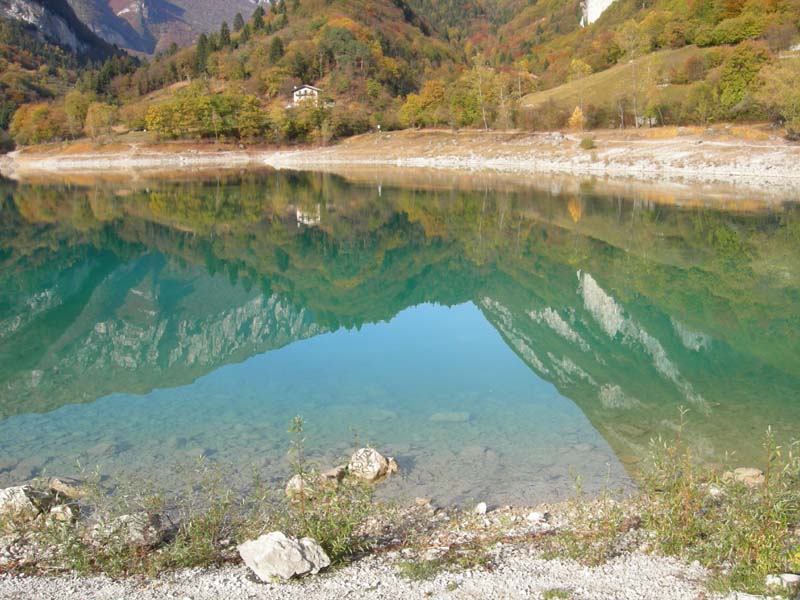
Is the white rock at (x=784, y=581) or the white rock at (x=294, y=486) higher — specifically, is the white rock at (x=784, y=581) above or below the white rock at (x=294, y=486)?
above

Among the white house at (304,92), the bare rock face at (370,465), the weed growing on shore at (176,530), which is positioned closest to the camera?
the weed growing on shore at (176,530)

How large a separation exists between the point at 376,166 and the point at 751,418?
79.8 metres

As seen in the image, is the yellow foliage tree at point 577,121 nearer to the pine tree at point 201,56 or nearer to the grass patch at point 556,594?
the grass patch at point 556,594

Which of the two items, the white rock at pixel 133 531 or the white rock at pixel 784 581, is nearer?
the white rock at pixel 784 581

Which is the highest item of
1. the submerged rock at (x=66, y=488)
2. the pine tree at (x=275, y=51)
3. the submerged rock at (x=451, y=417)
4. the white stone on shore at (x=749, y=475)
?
the pine tree at (x=275, y=51)

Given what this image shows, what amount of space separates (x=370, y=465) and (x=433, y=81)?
113875 mm

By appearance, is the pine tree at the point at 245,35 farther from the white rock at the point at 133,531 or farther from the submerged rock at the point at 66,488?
the white rock at the point at 133,531

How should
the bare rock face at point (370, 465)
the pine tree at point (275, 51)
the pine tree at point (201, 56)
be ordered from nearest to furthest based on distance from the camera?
1. the bare rock face at point (370, 465)
2. the pine tree at point (275, 51)
3. the pine tree at point (201, 56)

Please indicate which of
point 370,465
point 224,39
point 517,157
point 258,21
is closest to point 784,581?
point 370,465

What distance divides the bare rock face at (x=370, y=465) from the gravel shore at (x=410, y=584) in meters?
2.94

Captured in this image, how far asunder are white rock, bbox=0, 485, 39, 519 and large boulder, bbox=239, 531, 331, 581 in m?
3.25

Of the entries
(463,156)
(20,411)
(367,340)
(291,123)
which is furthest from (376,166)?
(20,411)

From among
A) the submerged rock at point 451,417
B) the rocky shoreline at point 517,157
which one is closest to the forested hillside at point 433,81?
the rocky shoreline at point 517,157

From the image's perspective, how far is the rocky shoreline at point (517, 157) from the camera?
5228 centimetres
